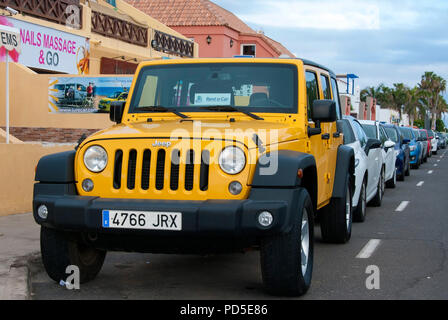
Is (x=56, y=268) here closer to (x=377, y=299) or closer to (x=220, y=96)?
(x=220, y=96)

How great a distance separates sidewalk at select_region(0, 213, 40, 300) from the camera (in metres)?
5.89

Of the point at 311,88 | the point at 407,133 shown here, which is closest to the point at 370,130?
the point at 311,88

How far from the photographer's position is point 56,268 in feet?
19.6

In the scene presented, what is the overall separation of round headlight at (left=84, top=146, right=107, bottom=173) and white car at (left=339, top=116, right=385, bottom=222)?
16.2 ft

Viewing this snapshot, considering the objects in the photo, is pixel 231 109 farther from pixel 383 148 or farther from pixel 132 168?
pixel 383 148

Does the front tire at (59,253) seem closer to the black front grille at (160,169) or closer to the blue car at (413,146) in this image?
the black front grille at (160,169)

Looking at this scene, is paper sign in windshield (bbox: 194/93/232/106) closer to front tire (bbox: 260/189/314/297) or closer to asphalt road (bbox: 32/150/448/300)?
front tire (bbox: 260/189/314/297)

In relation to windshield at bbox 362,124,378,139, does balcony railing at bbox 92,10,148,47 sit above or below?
above

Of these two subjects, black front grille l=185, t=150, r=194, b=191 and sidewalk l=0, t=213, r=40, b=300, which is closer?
black front grille l=185, t=150, r=194, b=191

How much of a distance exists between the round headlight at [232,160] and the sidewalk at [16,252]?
6.31 feet

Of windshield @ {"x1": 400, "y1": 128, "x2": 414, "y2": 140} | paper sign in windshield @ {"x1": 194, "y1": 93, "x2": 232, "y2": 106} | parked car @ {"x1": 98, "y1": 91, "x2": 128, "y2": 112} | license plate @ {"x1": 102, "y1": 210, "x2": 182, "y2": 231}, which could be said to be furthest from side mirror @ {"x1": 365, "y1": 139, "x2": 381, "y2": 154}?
windshield @ {"x1": 400, "y1": 128, "x2": 414, "y2": 140}

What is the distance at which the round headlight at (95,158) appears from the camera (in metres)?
5.64

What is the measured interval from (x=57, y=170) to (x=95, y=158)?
0.32 meters
